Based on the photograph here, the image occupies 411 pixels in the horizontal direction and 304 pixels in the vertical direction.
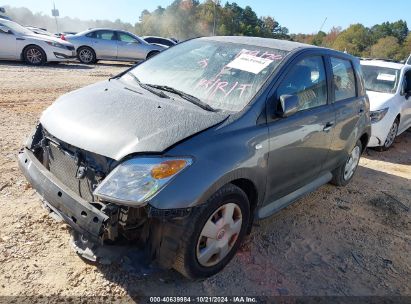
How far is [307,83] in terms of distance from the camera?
11.4 feet

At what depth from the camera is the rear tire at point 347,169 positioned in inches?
184

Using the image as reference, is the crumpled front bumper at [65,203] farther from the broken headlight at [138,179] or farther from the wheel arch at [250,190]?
the wheel arch at [250,190]

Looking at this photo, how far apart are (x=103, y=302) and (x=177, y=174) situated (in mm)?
1035

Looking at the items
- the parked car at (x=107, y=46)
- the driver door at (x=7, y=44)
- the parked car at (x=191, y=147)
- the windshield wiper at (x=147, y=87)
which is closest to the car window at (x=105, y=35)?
the parked car at (x=107, y=46)

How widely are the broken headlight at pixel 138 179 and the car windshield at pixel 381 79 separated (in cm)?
620

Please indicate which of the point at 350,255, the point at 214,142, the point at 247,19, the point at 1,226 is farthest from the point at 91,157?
the point at 247,19

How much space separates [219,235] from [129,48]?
14242 mm

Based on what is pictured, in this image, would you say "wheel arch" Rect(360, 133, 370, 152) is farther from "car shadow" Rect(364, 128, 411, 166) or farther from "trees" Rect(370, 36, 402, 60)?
"trees" Rect(370, 36, 402, 60)

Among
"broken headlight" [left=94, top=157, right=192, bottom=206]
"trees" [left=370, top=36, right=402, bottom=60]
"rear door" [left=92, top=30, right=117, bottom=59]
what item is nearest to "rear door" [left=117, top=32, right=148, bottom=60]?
"rear door" [left=92, top=30, right=117, bottom=59]

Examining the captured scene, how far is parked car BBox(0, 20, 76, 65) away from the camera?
11.7 metres

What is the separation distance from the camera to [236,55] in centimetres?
339

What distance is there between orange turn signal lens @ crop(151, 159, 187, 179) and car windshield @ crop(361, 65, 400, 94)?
20.3ft

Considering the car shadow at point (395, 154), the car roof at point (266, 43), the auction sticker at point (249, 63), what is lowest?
the car shadow at point (395, 154)

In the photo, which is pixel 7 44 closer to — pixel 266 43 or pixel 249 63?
pixel 266 43
